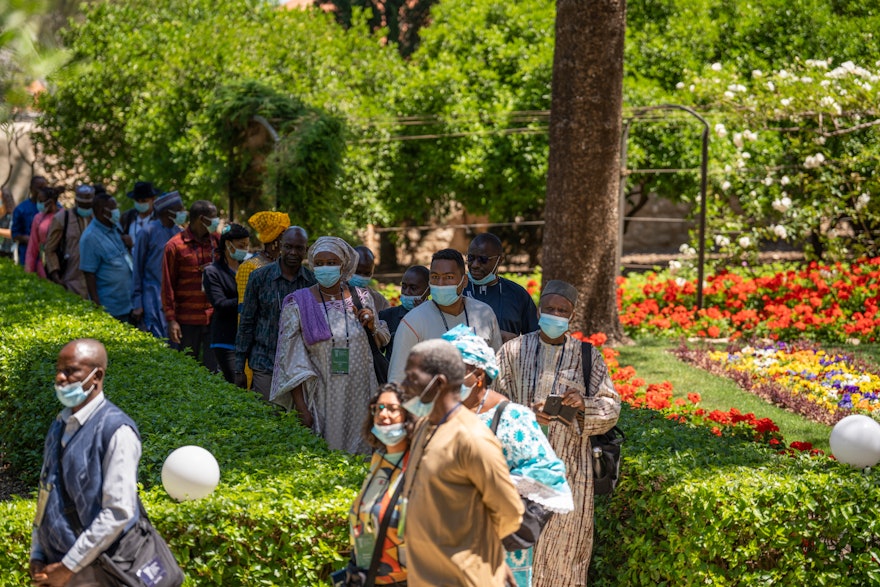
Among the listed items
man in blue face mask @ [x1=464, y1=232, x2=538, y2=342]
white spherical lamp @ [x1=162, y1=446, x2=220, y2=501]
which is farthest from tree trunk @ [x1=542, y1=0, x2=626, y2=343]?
white spherical lamp @ [x1=162, y1=446, x2=220, y2=501]

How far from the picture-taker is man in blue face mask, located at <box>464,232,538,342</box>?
22.5 ft

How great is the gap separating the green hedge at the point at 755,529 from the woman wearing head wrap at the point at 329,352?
2113mm

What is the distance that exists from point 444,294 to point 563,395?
113 centimetres

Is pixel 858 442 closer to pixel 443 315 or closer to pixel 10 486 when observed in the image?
pixel 443 315

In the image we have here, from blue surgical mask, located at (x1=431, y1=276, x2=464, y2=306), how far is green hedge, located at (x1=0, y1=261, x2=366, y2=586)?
965 mm

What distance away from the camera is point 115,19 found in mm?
20844

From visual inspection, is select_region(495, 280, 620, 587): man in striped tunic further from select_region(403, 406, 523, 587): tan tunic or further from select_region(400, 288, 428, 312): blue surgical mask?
select_region(400, 288, 428, 312): blue surgical mask

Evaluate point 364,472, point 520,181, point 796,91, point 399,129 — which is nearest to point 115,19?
point 399,129

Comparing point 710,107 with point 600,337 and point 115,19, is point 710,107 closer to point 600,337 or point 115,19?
point 600,337

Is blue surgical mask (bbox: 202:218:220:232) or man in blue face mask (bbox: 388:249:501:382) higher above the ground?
blue surgical mask (bbox: 202:218:220:232)

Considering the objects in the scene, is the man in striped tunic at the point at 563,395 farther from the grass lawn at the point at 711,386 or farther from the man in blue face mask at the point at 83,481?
the grass lawn at the point at 711,386

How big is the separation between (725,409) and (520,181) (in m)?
10.5

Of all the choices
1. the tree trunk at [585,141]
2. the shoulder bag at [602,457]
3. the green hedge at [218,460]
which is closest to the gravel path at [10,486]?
the green hedge at [218,460]

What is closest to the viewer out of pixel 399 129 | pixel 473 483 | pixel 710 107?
pixel 473 483
